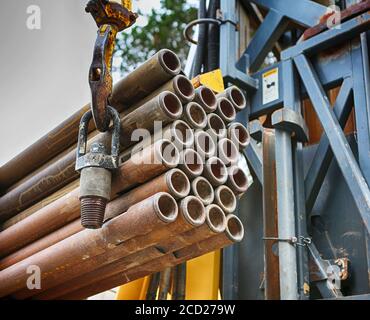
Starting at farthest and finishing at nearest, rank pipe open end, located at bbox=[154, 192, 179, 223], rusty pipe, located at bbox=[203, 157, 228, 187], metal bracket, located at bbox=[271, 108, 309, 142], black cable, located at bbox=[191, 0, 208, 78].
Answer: black cable, located at bbox=[191, 0, 208, 78], metal bracket, located at bbox=[271, 108, 309, 142], rusty pipe, located at bbox=[203, 157, 228, 187], pipe open end, located at bbox=[154, 192, 179, 223]

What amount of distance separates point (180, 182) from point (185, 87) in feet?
1.55

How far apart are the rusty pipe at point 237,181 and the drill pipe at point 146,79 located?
0.53 m

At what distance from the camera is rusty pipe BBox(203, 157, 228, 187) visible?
279 centimetres

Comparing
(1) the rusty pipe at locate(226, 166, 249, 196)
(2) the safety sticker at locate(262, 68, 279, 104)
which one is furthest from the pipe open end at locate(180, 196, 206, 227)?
(2) the safety sticker at locate(262, 68, 279, 104)

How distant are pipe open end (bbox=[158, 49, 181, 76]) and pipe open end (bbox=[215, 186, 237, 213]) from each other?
57 centimetres

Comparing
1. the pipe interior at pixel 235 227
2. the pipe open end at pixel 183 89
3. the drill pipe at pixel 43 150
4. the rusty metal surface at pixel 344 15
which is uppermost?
the rusty metal surface at pixel 344 15

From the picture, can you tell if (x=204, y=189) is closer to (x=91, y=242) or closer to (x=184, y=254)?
(x=184, y=254)

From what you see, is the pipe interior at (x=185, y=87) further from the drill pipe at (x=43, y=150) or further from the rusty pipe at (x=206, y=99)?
the drill pipe at (x=43, y=150)

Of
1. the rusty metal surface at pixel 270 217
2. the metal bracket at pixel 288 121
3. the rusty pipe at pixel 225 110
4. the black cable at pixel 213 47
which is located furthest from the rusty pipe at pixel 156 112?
the black cable at pixel 213 47

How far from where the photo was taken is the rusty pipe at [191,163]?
2684mm

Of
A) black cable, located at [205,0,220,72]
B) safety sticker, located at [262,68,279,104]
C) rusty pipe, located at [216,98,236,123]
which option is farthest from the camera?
black cable, located at [205,0,220,72]

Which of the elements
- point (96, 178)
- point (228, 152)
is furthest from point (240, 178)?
point (96, 178)

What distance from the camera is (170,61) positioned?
2.87m

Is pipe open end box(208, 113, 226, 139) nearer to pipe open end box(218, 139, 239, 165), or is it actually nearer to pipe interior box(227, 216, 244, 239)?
pipe open end box(218, 139, 239, 165)
